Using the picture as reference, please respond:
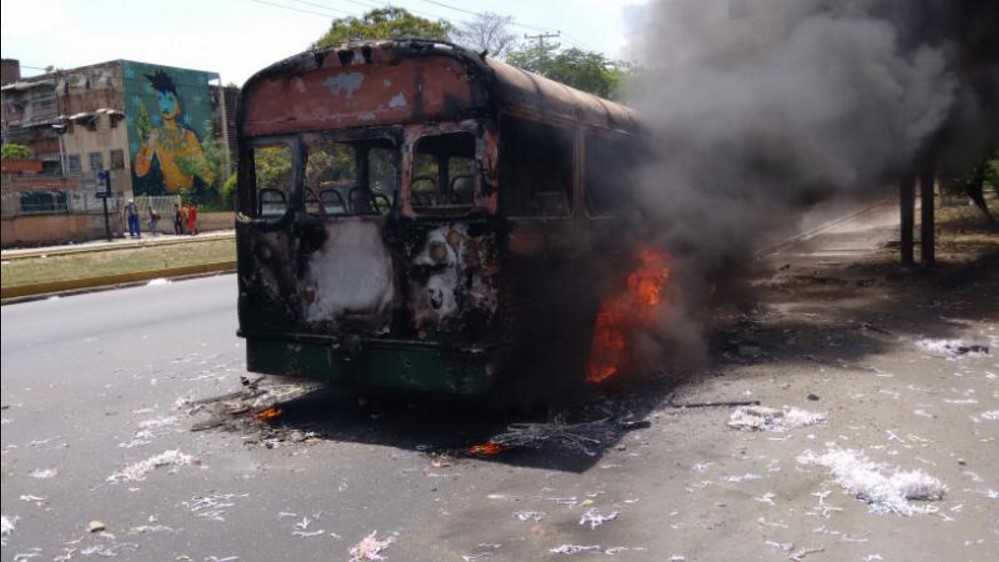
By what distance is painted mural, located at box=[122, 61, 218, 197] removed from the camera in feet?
132

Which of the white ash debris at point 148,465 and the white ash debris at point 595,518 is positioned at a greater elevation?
the white ash debris at point 148,465

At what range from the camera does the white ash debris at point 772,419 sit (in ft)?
16.4

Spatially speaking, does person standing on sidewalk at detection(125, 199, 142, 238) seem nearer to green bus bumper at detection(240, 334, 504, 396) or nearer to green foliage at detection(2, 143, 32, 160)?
green foliage at detection(2, 143, 32, 160)

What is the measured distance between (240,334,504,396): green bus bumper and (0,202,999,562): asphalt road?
355mm

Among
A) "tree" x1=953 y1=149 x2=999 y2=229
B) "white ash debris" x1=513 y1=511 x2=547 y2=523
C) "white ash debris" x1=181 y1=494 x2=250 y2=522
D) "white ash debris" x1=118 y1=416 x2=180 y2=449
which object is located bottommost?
"white ash debris" x1=513 y1=511 x2=547 y2=523

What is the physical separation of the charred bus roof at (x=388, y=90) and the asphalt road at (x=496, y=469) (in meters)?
2.14

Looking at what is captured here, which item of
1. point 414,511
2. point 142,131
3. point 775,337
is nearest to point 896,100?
point 775,337


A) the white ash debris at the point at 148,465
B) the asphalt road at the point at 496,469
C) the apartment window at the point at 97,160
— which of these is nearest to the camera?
the asphalt road at the point at 496,469

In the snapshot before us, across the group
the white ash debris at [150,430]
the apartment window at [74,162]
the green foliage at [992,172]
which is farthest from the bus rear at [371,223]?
the apartment window at [74,162]

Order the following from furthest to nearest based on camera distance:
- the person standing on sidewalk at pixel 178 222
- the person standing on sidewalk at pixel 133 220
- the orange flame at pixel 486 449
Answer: the person standing on sidewalk at pixel 178 222 < the person standing on sidewalk at pixel 133 220 < the orange flame at pixel 486 449

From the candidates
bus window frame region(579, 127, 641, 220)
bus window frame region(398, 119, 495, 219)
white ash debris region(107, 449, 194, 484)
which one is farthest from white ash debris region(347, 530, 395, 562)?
bus window frame region(579, 127, 641, 220)

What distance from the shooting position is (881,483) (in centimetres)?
398

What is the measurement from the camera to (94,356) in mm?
8352

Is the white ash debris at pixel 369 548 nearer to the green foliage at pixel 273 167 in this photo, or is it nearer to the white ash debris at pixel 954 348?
the green foliage at pixel 273 167
